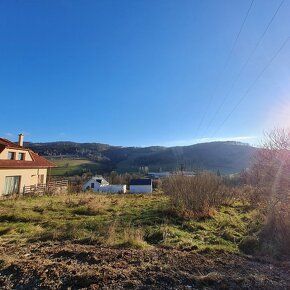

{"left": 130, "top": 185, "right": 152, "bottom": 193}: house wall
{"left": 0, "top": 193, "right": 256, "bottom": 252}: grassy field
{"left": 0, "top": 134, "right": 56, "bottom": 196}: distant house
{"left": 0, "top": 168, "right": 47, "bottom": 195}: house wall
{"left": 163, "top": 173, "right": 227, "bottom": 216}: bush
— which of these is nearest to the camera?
{"left": 0, "top": 193, "right": 256, "bottom": 252}: grassy field

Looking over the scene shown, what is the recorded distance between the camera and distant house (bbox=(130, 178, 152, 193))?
61.9m

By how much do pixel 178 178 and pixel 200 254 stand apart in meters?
9.08

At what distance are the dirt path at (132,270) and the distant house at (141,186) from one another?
55064mm

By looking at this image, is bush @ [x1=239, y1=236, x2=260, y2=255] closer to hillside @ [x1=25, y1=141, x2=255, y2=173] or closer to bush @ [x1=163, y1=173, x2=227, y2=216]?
bush @ [x1=163, y1=173, x2=227, y2=216]

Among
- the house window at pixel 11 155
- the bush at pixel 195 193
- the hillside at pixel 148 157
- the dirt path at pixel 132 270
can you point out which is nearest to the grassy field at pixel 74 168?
the hillside at pixel 148 157

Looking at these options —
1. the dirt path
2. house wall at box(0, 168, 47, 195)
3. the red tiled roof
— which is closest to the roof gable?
house wall at box(0, 168, 47, 195)

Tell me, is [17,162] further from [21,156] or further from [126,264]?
[126,264]

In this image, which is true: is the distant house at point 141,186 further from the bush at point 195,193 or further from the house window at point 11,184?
the bush at point 195,193

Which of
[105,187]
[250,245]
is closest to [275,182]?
[250,245]

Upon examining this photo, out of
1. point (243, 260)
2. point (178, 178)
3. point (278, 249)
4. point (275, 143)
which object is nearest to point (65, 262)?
point (243, 260)

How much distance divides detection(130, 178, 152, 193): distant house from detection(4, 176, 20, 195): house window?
3594cm

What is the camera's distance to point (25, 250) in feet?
22.2

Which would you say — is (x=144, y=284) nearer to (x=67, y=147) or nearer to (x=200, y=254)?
(x=200, y=254)

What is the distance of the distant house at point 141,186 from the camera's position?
6194 cm
